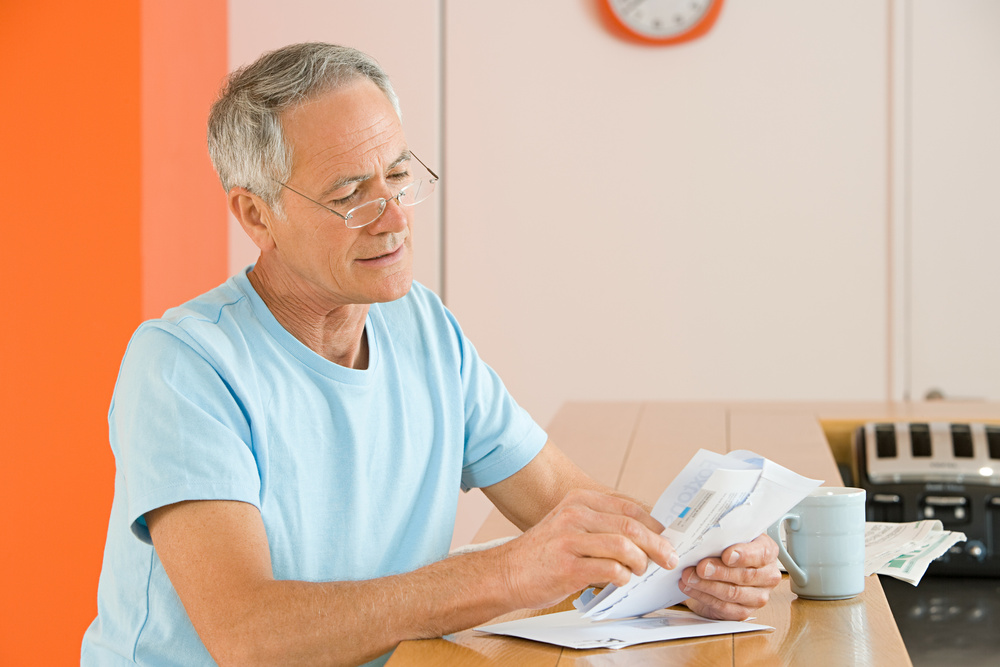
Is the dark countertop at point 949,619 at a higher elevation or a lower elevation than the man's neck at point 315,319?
lower

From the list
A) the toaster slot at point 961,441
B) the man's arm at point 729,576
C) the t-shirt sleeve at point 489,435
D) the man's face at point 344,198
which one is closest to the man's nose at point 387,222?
the man's face at point 344,198

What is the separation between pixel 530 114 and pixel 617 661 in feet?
8.38

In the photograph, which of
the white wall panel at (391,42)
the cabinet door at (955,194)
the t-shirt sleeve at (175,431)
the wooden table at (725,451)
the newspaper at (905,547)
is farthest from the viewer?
the white wall panel at (391,42)

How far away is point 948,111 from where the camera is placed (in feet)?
9.89

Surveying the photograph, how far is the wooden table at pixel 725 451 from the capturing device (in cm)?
86

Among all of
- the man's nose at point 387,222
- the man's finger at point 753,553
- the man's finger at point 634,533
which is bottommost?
the man's finger at point 753,553

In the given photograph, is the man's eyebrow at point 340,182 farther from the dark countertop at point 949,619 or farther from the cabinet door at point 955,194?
the cabinet door at point 955,194

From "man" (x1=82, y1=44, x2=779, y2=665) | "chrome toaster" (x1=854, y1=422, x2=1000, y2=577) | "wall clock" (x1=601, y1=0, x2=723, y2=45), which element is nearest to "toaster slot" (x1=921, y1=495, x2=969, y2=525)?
"chrome toaster" (x1=854, y1=422, x2=1000, y2=577)

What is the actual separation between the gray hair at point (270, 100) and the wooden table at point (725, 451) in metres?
0.56

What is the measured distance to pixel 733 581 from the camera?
3.11 feet

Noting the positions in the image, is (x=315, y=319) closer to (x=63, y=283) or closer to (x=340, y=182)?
(x=340, y=182)

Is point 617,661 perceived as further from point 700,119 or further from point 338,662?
point 700,119

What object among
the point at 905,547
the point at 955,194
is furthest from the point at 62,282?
the point at 955,194

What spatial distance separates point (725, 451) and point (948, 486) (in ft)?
1.23
